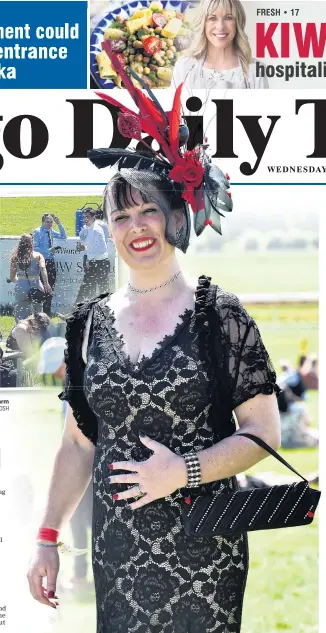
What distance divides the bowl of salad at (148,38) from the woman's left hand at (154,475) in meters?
1.18

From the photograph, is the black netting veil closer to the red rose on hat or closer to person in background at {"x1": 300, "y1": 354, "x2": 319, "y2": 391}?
the red rose on hat

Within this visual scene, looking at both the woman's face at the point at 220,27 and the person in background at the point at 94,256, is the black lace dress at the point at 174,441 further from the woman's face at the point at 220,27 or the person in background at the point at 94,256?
the woman's face at the point at 220,27

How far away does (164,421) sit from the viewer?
2240 mm

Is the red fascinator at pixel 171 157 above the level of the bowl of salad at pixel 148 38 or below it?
below

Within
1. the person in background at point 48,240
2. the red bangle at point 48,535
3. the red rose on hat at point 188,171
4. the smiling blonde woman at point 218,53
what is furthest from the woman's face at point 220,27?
the red bangle at point 48,535

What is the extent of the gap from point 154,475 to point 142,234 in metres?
0.63

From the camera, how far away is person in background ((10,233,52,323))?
280 cm

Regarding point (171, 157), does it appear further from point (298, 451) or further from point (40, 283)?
point (298, 451)

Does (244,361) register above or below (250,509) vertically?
above

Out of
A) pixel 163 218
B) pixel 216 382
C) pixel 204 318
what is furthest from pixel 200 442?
pixel 163 218

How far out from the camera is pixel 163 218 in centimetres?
236

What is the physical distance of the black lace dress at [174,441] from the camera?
7.35 ft

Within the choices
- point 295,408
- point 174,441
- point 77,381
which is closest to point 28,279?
point 77,381

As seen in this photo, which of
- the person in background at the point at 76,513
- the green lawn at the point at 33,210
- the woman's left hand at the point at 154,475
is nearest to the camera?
the woman's left hand at the point at 154,475
